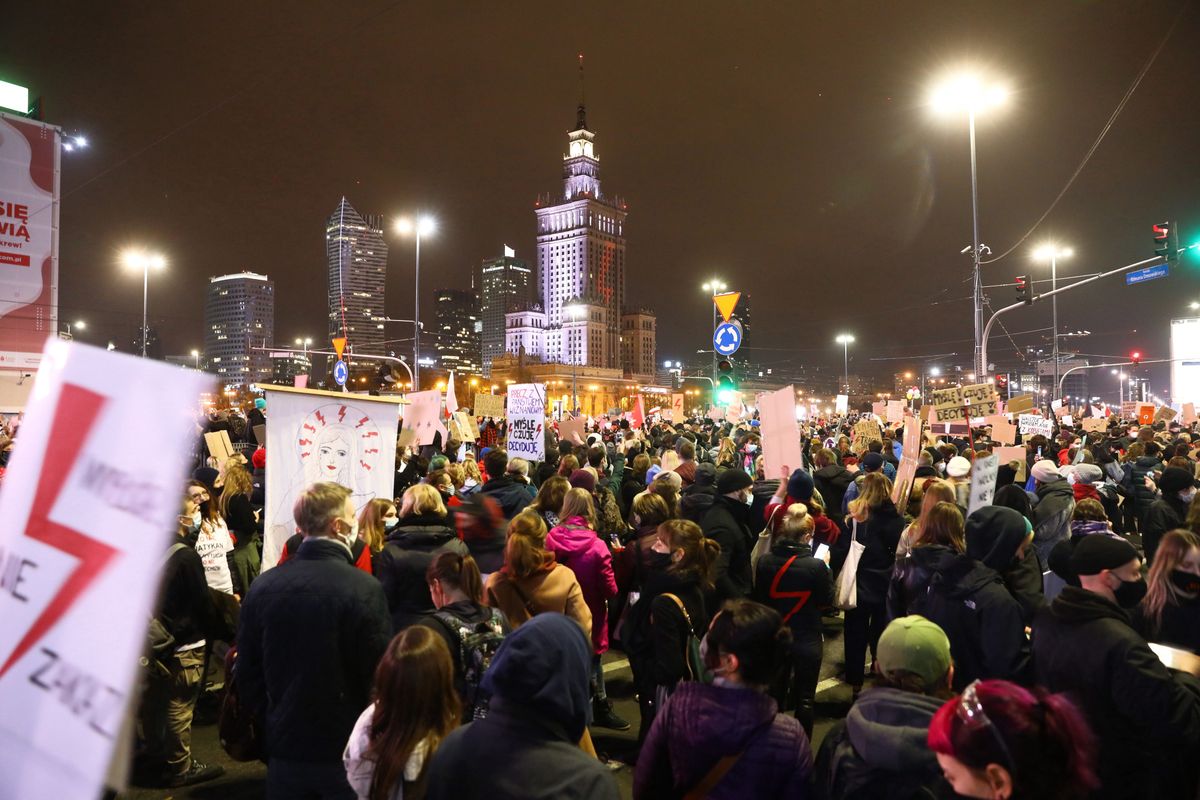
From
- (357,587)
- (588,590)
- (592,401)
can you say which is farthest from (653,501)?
(592,401)

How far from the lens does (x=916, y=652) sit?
2766mm

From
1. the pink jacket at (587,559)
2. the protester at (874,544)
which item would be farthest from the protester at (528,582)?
the protester at (874,544)

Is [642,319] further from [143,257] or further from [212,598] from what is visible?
[212,598]

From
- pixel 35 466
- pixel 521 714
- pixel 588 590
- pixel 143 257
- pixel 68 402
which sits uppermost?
pixel 143 257

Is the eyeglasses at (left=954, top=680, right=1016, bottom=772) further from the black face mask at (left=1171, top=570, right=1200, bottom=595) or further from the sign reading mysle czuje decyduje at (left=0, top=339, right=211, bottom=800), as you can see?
the black face mask at (left=1171, top=570, right=1200, bottom=595)

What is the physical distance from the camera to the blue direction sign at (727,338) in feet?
44.3

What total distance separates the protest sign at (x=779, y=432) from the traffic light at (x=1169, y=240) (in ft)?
41.1

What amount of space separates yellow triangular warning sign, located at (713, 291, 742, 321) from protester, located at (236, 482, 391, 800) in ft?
33.1

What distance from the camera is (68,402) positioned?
179 centimetres

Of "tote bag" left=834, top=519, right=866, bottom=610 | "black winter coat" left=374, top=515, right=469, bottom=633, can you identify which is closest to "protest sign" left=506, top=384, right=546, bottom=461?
"tote bag" left=834, top=519, right=866, bottom=610

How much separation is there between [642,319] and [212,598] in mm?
158101

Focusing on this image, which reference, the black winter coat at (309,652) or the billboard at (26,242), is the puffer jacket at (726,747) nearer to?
the black winter coat at (309,652)

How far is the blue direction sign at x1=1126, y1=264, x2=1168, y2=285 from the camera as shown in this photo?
15.7 metres

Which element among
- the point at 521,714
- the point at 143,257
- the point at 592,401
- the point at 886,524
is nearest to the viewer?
the point at 521,714
